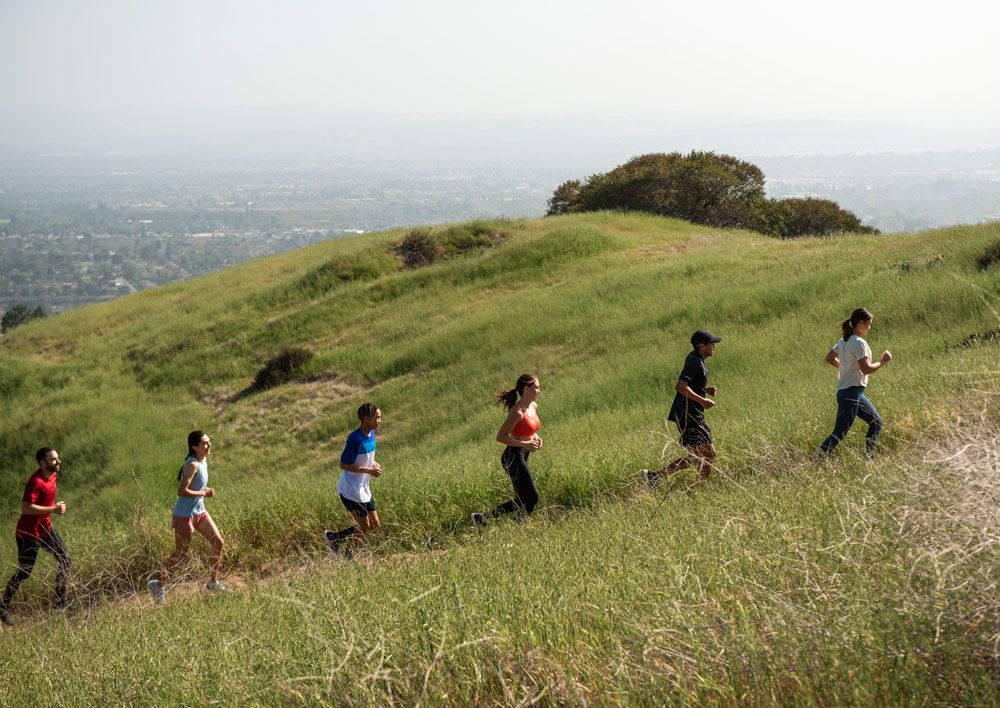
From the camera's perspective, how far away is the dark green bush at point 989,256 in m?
16.1

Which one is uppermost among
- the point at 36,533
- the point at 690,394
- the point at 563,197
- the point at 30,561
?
the point at 563,197

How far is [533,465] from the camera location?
31.2 feet

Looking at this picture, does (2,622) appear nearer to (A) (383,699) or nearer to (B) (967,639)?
(A) (383,699)

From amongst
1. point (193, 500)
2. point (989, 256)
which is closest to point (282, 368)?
point (193, 500)

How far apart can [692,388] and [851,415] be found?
4.51 feet

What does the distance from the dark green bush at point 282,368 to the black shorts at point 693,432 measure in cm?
1487

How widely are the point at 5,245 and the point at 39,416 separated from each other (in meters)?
204

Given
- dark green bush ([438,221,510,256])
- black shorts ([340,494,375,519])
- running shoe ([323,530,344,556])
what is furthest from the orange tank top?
dark green bush ([438,221,510,256])

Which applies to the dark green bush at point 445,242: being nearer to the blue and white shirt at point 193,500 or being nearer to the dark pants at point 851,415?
the blue and white shirt at point 193,500

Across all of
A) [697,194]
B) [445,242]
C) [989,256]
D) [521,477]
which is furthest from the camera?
[697,194]

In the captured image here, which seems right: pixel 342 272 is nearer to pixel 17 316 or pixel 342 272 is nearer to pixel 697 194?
pixel 697 194

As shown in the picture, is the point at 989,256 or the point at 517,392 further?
the point at 989,256

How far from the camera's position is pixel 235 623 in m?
5.60

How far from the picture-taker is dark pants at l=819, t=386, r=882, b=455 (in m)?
7.79
